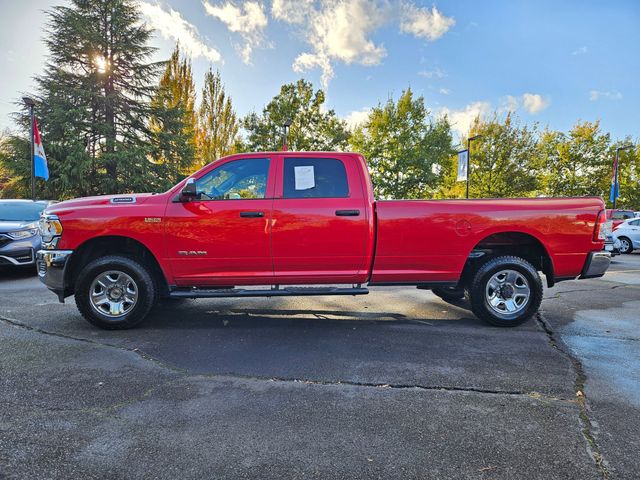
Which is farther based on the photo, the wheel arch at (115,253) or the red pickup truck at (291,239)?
the wheel arch at (115,253)

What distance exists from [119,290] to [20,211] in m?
5.94

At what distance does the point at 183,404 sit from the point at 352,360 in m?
1.54

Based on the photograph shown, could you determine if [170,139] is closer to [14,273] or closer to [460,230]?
[14,273]

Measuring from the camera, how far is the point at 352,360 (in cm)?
360

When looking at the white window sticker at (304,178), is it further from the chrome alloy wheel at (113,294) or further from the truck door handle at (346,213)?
the chrome alloy wheel at (113,294)

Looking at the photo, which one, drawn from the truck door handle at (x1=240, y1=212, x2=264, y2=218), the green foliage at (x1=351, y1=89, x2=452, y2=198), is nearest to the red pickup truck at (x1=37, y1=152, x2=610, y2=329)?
the truck door handle at (x1=240, y1=212, x2=264, y2=218)

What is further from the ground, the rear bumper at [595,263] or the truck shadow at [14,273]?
the rear bumper at [595,263]

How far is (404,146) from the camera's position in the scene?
28.3 meters

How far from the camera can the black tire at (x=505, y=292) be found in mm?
4680

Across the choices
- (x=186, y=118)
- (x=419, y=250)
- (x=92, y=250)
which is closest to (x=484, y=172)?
(x=186, y=118)

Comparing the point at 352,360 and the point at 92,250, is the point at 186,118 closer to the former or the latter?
→ the point at 92,250

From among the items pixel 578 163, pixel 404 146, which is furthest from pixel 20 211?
pixel 578 163

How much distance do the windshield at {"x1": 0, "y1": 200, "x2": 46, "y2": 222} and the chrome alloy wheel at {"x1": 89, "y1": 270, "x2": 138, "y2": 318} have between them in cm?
536

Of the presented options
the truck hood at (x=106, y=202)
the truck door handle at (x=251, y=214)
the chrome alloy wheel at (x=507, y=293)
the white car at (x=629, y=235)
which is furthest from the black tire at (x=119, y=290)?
the white car at (x=629, y=235)
